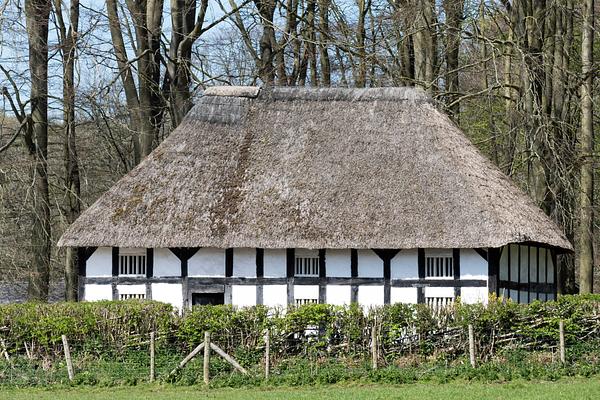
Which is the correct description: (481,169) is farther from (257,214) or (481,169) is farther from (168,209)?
(168,209)

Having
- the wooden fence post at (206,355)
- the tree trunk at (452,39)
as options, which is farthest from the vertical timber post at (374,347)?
the tree trunk at (452,39)

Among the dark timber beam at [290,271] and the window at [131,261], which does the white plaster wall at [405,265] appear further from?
the window at [131,261]

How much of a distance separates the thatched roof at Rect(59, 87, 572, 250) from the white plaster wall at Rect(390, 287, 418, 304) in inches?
47.6

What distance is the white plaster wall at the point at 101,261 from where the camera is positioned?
30.0m

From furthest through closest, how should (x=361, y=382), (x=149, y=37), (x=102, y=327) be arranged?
1. (x=149, y=37)
2. (x=102, y=327)
3. (x=361, y=382)

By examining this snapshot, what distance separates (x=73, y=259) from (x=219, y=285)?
7.02 m

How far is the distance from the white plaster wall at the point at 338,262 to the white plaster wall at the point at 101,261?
18.7ft

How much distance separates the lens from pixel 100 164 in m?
41.9

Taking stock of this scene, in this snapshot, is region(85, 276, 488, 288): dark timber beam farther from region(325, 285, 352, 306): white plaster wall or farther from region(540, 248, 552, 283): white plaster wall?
region(540, 248, 552, 283): white plaster wall

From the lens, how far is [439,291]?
29.0 m

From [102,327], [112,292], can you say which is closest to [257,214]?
[112,292]

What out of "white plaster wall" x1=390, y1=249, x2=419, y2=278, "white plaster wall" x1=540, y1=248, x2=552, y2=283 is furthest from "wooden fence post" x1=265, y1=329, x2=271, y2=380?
"white plaster wall" x1=540, y1=248, x2=552, y2=283

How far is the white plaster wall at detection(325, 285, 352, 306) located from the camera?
95.9ft

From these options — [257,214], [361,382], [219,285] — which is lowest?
[361,382]
